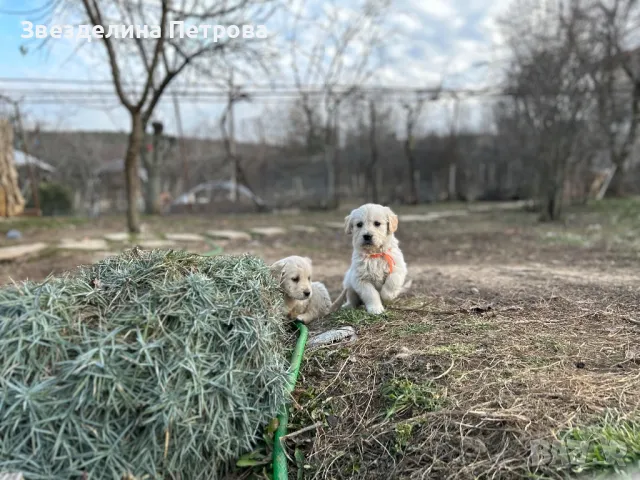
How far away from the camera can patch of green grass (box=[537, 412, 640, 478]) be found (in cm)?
171

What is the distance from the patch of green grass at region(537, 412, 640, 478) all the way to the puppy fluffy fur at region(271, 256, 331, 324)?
1.84 metres

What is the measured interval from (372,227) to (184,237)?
731cm

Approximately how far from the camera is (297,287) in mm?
3254

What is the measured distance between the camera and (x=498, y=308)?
3.44 metres

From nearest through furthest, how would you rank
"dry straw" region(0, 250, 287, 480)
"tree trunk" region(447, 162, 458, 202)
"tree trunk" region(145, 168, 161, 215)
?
"dry straw" region(0, 250, 287, 480), "tree trunk" region(145, 168, 161, 215), "tree trunk" region(447, 162, 458, 202)

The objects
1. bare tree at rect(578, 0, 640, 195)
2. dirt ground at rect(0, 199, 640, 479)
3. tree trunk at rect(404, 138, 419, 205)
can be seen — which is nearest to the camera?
dirt ground at rect(0, 199, 640, 479)

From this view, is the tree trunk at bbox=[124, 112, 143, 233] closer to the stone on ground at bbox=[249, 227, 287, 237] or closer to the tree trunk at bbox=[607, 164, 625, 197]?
the stone on ground at bbox=[249, 227, 287, 237]

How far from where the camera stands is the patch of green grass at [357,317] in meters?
3.25

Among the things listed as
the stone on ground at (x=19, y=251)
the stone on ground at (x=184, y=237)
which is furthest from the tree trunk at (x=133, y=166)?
the stone on ground at (x=19, y=251)

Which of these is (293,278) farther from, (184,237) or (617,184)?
(617,184)

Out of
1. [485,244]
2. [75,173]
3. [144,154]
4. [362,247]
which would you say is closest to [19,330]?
[362,247]

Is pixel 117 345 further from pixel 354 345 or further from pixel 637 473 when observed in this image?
pixel 637 473

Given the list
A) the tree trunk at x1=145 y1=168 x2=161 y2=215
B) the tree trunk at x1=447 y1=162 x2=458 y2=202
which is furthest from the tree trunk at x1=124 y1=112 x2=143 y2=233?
the tree trunk at x1=447 y1=162 x2=458 y2=202

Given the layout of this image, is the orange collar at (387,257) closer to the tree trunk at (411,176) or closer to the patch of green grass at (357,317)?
the patch of green grass at (357,317)
